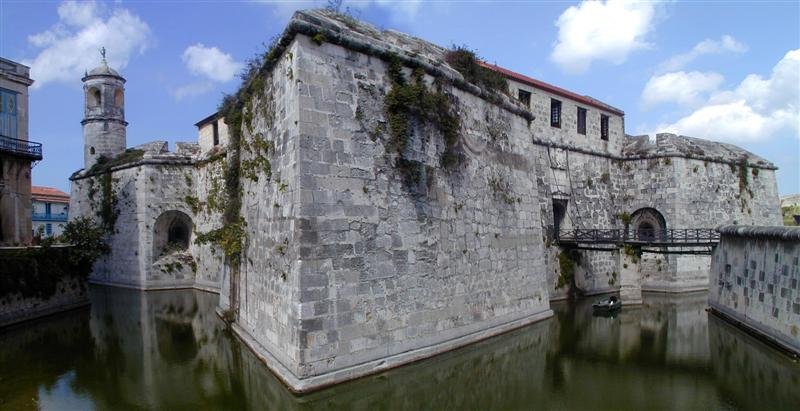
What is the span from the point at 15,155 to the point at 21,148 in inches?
36.4

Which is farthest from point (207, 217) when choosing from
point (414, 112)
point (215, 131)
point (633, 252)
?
point (633, 252)

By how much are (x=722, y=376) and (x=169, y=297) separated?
60.4 ft

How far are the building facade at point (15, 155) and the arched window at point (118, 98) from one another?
21.8 ft


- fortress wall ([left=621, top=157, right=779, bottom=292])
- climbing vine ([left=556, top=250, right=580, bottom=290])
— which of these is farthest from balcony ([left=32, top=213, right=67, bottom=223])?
fortress wall ([left=621, top=157, right=779, bottom=292])

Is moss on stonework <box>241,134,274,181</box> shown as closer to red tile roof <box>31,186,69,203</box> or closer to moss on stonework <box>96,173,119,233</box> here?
moss on stonework <box>96,173,119,233</box>

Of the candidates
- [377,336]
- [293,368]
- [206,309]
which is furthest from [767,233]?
[206,309]

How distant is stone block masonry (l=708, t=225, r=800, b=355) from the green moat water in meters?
0.61

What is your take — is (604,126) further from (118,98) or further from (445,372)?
(118,98)

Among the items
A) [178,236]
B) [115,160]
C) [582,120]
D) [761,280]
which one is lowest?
[761,280]

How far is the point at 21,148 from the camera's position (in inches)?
723

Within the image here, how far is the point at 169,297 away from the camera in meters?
20.1

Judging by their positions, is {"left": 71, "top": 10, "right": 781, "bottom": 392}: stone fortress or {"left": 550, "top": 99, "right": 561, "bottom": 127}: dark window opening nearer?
{"left": 71, "top": 10, "right": 781, "bottom": 392}: stone fortress

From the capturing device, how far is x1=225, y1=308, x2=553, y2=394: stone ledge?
8545 millimetres

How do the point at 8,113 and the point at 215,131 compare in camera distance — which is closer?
the point at 8,113
